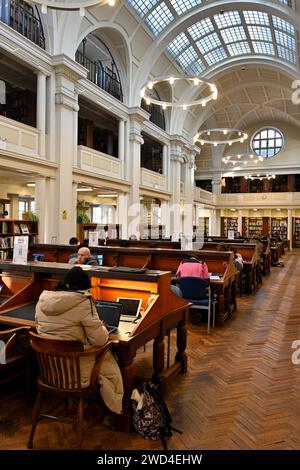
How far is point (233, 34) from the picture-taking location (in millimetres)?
15141

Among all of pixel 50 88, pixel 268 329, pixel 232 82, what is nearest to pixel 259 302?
pixel 268 329

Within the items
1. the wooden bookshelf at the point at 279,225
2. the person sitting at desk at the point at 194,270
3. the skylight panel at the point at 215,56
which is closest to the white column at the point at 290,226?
the wooden bookshelf at the point at 279,225

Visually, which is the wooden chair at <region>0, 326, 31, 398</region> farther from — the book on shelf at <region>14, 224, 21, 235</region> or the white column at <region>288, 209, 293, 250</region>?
the white column at <region>288, 209, 293, 250</region>

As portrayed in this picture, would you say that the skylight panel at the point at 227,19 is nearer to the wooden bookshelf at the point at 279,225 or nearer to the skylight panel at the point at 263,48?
the skylight panel at the point at 263,48

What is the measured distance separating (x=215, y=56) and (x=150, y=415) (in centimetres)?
1750

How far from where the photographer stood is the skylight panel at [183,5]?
12.4m

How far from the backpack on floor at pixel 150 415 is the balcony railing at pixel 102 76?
11307 mm

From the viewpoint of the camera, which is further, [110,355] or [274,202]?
[274,202]

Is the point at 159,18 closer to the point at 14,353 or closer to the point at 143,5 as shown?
the point at 143,5

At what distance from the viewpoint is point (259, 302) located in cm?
718

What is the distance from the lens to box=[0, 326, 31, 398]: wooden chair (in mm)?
2703

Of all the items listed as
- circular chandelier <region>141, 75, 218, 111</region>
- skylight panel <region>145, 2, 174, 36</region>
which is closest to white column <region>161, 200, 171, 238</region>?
circular chandelier <region>141, 75, 218, 111</region>
